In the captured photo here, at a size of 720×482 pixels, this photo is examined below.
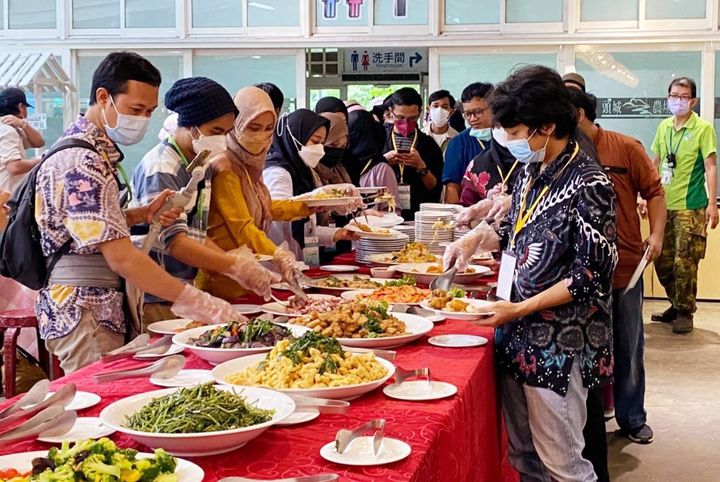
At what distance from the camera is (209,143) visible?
8.95 ft

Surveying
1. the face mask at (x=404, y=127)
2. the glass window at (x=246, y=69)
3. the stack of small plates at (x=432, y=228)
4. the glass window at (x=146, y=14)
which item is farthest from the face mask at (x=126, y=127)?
the glass window at (x=146, y=14)

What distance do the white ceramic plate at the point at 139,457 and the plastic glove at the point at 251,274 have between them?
134cm

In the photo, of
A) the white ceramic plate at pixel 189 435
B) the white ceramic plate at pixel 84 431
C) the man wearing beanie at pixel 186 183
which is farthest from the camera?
the man wearing beanie at pixel 186 183

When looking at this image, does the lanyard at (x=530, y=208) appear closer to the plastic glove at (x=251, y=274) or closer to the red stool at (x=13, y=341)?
the plastic glove at (x=251, y=274)

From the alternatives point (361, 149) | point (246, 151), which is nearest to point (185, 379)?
point (246, 151)

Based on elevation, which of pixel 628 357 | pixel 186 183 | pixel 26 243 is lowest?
pixel 628 357

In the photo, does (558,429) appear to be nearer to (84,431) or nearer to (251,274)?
(251,274)

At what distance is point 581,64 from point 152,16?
3706 millimetres

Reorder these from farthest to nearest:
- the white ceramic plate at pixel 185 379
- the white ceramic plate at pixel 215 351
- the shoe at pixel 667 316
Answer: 1. the shoe at pixel 667 316
2. the white ceramic plate at pixel 215 351
3. the white ceramic plate at pixel 185 379

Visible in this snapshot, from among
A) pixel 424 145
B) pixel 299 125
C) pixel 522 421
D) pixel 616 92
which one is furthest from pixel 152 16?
pixel 522 421

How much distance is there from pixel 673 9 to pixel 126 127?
6098 millimetres

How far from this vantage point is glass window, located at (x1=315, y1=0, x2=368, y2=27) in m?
7.64

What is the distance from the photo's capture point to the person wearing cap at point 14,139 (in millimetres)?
5414

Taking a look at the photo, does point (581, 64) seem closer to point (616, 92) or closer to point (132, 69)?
point (616, 92)
